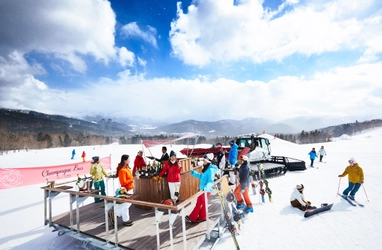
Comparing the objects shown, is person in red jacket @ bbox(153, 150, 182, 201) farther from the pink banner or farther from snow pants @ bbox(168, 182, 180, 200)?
the pink banner

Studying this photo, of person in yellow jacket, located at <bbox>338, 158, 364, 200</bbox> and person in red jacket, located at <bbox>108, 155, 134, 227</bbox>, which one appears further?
person in yellow jacket, located at <bbox>338, 158, 364, 200</bbox>

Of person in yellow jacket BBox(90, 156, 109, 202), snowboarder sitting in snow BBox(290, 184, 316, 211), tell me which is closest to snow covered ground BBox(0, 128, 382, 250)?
snowboarder sitting in snow BBox(290, 184, 316, 211)

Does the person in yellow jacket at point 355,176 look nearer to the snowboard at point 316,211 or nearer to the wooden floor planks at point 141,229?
the snowboard at point 316,211

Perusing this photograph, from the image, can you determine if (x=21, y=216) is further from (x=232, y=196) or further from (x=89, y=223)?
(x=232, y=196)

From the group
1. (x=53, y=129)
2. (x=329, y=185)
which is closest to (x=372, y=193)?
(x=329, y=185)

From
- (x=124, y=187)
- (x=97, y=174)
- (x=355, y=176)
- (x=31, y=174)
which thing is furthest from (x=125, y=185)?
(x=355, y=176)

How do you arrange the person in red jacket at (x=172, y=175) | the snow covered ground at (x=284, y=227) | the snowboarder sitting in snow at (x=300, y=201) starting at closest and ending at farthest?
the snow covered ground at (x=284, y=227), the person in red jacket at (x=172, y=175), the snowboarder sitting in snow at (x=300, y=201)

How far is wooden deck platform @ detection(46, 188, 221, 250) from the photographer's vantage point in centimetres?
427

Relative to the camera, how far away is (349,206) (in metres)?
A: 7.75

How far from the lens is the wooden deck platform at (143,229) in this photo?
4273mm

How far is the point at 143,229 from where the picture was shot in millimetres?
5055

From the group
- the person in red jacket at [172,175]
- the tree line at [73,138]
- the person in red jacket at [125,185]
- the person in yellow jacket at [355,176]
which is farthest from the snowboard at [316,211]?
the tree line at [73,138]

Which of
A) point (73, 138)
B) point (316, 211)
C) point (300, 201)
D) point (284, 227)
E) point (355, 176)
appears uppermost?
point (73, 138)

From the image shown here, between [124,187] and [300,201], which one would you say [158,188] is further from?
[300,201]
